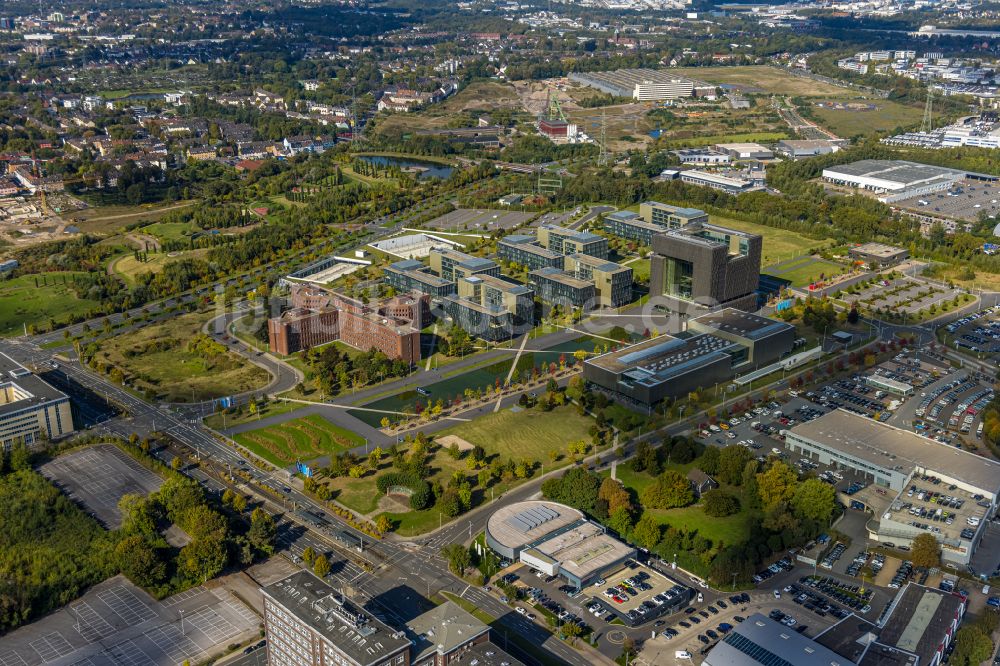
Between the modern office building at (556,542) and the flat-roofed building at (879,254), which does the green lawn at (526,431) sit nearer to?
the modern office building at (556,542)

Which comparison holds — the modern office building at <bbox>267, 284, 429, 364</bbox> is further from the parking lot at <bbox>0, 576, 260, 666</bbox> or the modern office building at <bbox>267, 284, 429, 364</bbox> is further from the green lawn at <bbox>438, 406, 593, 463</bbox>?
the parking lot at <bbox>0, 576, 260, 666</bbox>

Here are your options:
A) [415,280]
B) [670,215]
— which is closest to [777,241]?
[670,215]

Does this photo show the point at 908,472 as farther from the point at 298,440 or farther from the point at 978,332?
the point at 298,440

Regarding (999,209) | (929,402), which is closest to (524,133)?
(999,209)

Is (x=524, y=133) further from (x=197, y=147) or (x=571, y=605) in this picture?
(x=571, y=605)

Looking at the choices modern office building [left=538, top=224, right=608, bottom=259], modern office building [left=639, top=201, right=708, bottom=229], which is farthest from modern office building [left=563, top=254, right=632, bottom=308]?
modern office building [left=639, top=201, right=708, bottom=229]

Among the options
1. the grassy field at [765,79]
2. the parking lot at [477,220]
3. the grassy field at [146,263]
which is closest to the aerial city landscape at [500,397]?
the grassy field at [146,263]
